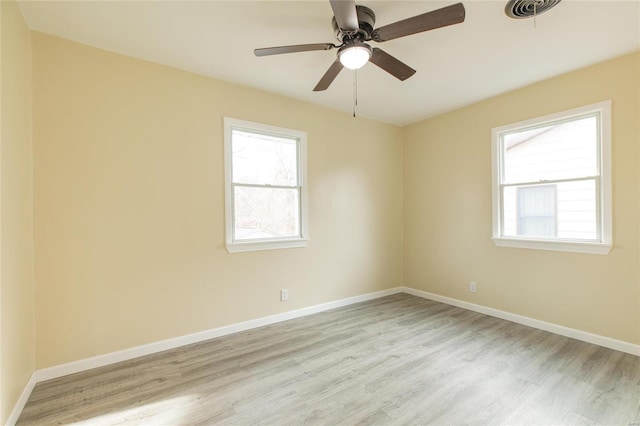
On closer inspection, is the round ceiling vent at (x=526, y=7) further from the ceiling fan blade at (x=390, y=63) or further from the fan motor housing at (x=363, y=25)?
the fan motor housing at (x=363, y=25)

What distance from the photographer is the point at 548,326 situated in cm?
312

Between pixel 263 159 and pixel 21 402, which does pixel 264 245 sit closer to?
pixel 263 159

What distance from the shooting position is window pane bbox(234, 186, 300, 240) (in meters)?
3.27

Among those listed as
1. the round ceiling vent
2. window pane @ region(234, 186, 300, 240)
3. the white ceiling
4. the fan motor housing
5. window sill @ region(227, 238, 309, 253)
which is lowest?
window sill @ region(227, 238, 309, 253)

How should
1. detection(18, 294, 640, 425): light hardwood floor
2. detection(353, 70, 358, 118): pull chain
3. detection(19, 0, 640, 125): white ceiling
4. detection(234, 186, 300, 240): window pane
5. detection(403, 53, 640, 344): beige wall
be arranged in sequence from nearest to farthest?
detection(18, 294, 640, 425): light hardwood floor, detection(19, 0, 640, 125): white ceiling, detection(403, 53, 640, 344): beige wall, detection(353, 70, 358, 118): pull chain, detection(234, 186, 300, 240): window pane

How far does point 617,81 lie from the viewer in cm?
268

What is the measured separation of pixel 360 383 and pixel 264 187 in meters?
2.26

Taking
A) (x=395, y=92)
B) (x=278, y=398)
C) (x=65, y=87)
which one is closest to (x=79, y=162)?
(x=65, y=87)

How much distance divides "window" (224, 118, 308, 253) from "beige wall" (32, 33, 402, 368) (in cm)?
12

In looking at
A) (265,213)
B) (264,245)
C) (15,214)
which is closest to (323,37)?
(265,213)

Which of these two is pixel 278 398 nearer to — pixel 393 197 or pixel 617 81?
pixel 393 197

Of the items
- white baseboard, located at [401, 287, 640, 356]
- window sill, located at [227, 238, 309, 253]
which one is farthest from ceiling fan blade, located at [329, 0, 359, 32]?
white baseboard, located at [401, 287, 640, 356]

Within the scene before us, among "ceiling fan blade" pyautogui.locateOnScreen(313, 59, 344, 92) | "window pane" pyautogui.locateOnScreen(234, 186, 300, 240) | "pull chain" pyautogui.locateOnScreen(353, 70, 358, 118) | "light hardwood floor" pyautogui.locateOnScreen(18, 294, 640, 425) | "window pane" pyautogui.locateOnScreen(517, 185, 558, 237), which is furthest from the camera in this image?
"window pane" pyautogui.locateOnScreen(234, 186, 300, 240)

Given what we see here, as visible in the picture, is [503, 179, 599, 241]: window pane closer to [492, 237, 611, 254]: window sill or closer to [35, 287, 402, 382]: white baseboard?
[492, 237, 611, 254]: window sill
